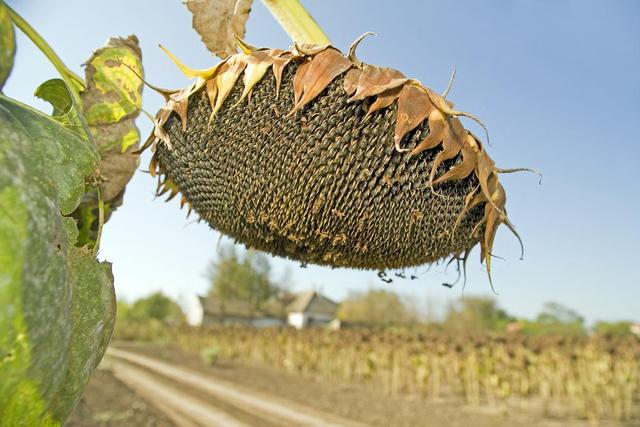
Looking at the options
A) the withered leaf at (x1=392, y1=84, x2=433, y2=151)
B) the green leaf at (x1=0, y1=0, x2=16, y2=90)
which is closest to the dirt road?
the withered leaf at (x1=392, y1=84, x2=433, y2=151)

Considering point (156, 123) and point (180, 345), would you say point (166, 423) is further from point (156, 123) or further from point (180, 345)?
point (180, 345)

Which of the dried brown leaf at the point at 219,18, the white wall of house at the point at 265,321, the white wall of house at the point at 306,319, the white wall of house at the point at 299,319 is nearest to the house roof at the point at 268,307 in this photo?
the white wall of house at the point at 265,321

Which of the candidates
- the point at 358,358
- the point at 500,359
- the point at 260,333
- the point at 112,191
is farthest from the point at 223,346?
the point at 112,191

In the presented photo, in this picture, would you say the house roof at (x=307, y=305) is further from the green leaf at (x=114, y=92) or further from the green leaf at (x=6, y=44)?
the green leaf at (x=6, y=44)

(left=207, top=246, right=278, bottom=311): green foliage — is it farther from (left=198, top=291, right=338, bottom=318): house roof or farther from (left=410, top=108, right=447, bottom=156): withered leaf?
(left=410, top=108, right=447, bottom=156): withered leaf

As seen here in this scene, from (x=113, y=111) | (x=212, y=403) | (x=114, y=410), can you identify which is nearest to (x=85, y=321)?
(x=113, y=111)

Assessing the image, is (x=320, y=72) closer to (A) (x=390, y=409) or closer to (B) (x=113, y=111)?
(B) (x=113, y=111)

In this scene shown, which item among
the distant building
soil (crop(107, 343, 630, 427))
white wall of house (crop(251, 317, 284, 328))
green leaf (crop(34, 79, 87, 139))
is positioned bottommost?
soil (crop(107, 343, 630, 427))
